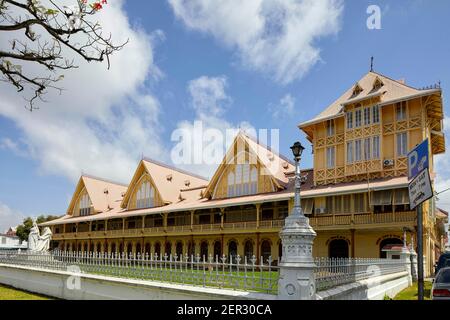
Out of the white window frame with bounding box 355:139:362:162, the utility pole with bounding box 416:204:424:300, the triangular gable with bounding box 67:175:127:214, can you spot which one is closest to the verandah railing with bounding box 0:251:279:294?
the utility pole with bounding box 416:204:424:300

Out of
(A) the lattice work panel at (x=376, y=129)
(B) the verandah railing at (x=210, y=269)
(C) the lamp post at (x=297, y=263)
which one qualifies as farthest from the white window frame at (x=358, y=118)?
(C) the lamp post at (x=297, y=263)

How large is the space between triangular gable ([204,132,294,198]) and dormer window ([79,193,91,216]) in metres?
20.6

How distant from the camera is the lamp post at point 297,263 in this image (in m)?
7.39

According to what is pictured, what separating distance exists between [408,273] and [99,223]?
3808cm

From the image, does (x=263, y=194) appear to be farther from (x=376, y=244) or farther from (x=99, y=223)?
(x=99, y=223)

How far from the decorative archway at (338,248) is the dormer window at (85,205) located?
3255 cm

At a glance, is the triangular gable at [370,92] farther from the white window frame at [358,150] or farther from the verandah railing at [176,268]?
the verandah railing at [176,268]

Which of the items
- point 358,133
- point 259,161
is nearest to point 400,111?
point 358,133

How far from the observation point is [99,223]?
48.3m

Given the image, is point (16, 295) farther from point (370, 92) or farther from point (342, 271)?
point (370, 92)

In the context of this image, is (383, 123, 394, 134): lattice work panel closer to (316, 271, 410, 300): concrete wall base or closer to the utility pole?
(316, 271, 410, 300): concrete wall base

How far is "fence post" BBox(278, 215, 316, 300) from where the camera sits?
7395 millimetres
